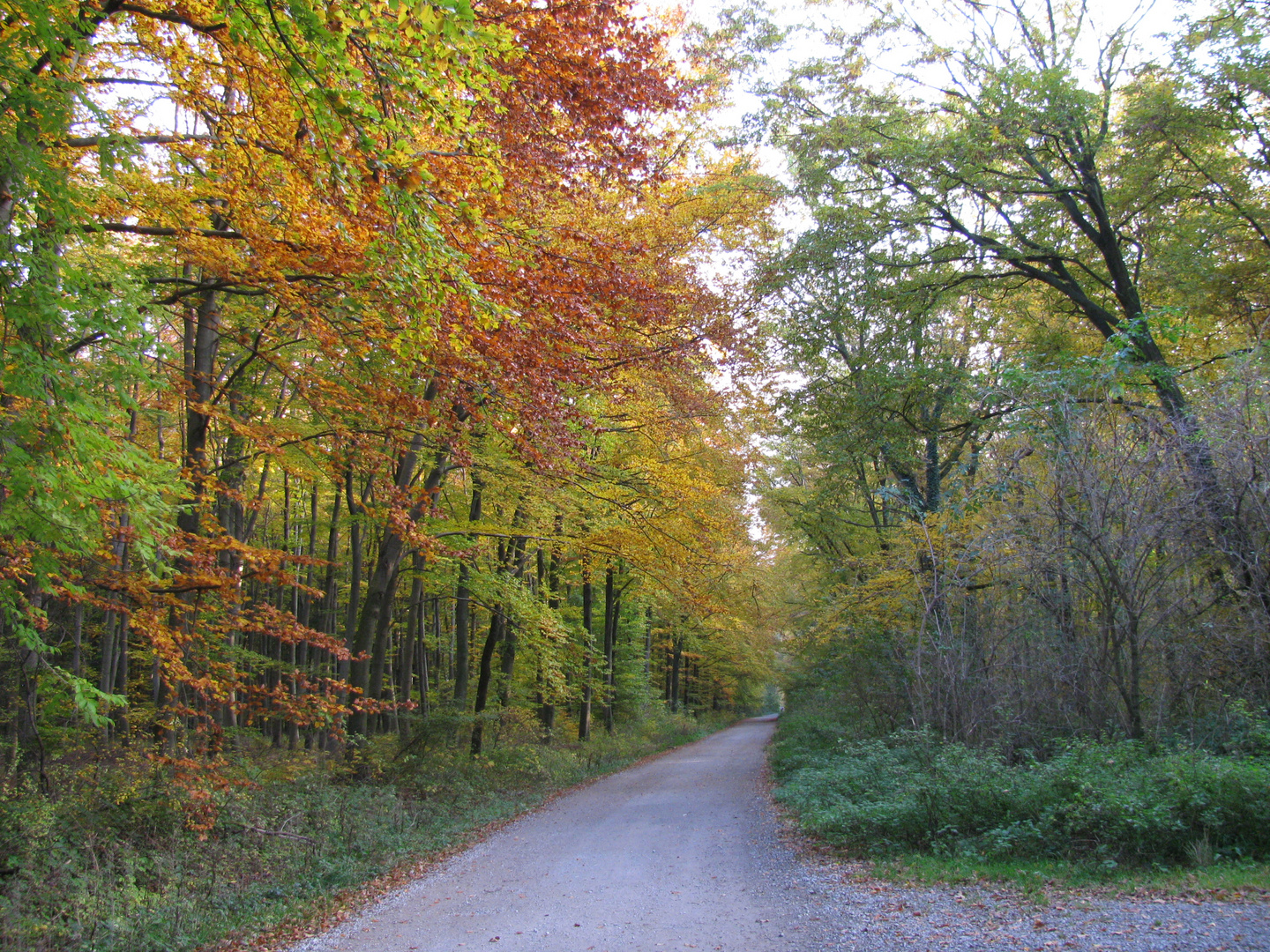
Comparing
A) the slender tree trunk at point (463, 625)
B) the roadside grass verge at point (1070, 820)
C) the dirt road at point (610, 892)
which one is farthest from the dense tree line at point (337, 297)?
the roadside grass verge at point (1070, 820)

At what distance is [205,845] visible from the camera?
7520mm

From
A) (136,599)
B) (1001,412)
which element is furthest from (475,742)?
(1001,412)

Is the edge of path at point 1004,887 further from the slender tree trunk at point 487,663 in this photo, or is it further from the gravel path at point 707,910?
the slender tree trunk at point 487,663

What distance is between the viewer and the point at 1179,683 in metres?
8.02

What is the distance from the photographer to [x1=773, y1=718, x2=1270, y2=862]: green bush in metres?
5.98

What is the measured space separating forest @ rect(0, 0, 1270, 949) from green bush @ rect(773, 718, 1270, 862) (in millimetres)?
48

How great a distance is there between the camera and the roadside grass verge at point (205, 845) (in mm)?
5891

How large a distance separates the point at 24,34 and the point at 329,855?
791cm

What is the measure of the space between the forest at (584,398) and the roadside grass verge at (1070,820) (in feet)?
0.19

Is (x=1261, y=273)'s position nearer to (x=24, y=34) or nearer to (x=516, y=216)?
(x=516, y=216)

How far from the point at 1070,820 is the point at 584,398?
760cm

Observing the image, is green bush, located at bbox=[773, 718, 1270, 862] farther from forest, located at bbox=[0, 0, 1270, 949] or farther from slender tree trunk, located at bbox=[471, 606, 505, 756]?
slender tree trunk, located at bbox=[471, 606, 505, 756]

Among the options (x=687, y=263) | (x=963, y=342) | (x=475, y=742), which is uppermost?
(x=963, y=342)

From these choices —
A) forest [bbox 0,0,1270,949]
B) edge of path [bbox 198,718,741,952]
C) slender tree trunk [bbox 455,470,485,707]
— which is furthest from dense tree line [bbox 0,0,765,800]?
edge of path [bbox 198,718,741,952]
